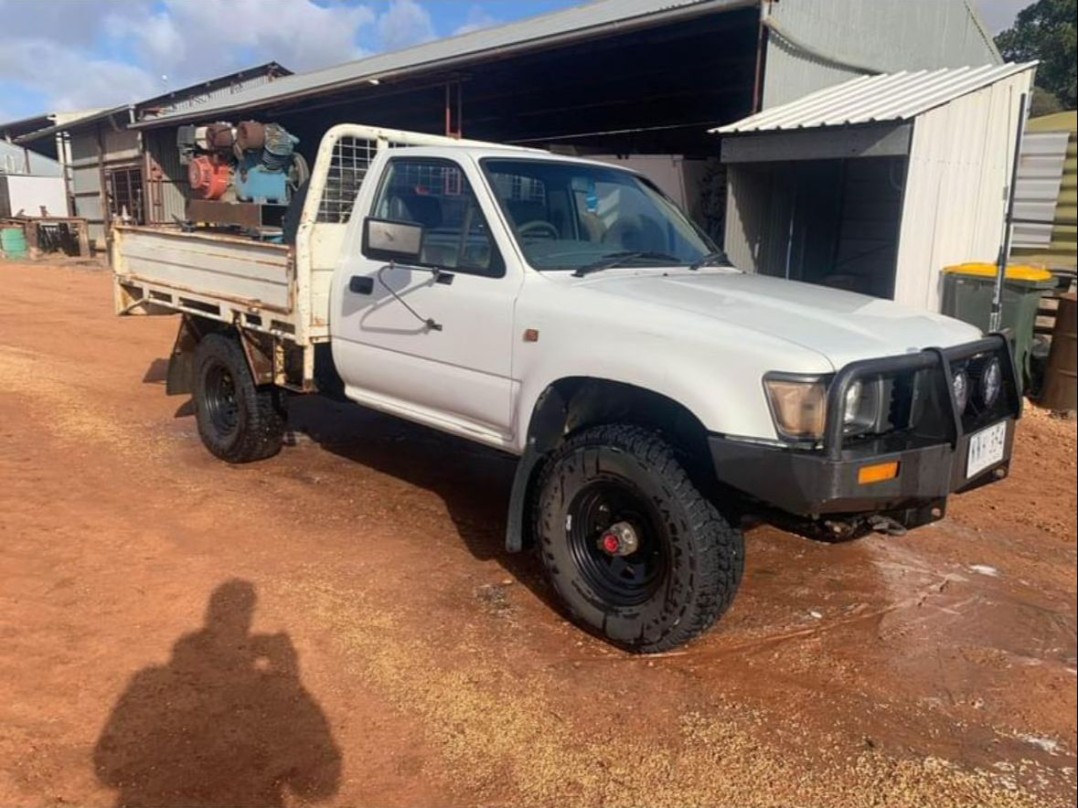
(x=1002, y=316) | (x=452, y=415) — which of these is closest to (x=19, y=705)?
(x=452, y=415)

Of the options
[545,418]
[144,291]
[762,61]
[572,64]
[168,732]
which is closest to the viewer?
[168,732]

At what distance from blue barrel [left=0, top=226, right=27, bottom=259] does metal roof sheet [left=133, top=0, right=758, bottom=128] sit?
27.9 feet

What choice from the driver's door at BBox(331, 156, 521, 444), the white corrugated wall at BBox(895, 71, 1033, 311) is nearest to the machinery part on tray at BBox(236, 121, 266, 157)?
the driver's door at BBox(331, 156, 521, 444)

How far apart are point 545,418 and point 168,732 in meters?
1.91

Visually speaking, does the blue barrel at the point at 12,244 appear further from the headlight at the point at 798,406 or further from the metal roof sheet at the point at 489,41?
the headlight at the point at 798,406

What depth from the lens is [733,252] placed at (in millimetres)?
10062

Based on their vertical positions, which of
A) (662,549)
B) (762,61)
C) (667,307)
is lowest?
(662,549)

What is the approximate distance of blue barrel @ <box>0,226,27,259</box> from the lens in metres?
26.4

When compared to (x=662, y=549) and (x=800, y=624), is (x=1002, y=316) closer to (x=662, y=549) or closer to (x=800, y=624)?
(x=800, y=624)

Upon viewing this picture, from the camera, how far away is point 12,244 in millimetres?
26484

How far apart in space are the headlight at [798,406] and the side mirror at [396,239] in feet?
5.89

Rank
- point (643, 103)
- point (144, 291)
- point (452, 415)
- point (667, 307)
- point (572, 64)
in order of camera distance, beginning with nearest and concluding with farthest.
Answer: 1. point (667, 307)
2. point (452, 415)
3. point (144, 291)
4. point (572, 64)
5. point (643, 103)

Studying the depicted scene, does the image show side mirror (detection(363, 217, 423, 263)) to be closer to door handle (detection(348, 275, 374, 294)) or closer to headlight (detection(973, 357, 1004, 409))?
door handle (detection(348, 275, 374, 294))

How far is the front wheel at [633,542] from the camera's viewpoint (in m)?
3.38
